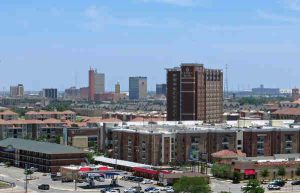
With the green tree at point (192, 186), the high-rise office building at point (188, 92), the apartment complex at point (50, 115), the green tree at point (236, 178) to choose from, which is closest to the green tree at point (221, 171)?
the green tree at point (236, 178)

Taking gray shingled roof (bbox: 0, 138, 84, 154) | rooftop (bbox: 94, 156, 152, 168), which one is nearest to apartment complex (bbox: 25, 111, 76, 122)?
gray shingled roof (bbox: 0, 138, 84, 154)

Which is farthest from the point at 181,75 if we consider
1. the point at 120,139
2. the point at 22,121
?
the point at 120,139

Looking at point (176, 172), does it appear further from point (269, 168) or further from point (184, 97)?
point (184, 97)

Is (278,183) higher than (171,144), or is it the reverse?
(171,144)

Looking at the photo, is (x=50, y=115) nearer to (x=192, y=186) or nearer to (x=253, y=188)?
(x=192, y=186)

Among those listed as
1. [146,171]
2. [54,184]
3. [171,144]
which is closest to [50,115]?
[171,144]

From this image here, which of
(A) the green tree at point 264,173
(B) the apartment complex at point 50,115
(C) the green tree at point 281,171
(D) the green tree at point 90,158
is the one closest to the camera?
(A) the green tree at point 264,173

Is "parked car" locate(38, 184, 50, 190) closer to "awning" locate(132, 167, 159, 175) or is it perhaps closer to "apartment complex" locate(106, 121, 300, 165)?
"awning" locate(132, 167, 159, 175)

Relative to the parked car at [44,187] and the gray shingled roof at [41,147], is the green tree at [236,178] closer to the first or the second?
the parked car at [44,187]
